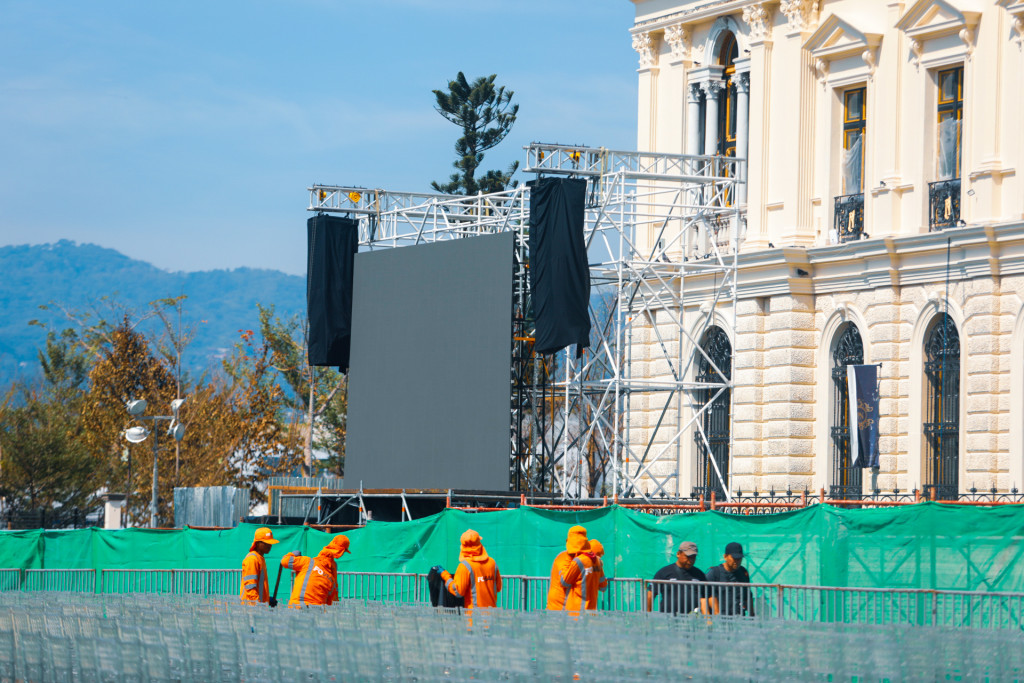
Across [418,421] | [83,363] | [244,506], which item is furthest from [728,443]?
[83,363]

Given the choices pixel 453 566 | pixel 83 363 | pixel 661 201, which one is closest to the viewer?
pixel 453 566

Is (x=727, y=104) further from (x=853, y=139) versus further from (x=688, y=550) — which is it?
(x=688, y=550)

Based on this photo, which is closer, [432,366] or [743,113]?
[743,113]

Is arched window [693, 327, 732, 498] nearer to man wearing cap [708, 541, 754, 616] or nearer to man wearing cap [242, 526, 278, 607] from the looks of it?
man wearing cap [708, 541, 754, 616]

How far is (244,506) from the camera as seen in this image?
40.3 metres

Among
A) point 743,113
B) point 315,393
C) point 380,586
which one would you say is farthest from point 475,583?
point 315,393

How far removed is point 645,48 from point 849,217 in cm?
689

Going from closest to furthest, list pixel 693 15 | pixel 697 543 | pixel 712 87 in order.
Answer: pixel 697 543
pixel 693 15
pixel 712 87

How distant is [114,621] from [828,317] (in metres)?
19.9

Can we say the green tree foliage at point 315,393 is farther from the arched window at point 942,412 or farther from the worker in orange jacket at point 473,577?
the worker in orange jacket at point 473,577

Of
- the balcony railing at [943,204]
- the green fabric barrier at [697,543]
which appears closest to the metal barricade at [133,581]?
the green fabric barrier at [697,543]

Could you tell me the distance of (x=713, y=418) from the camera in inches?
1340

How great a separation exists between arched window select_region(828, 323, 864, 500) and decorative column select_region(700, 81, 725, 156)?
5.39 m

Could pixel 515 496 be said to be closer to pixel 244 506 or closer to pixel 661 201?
pixel 661 201
